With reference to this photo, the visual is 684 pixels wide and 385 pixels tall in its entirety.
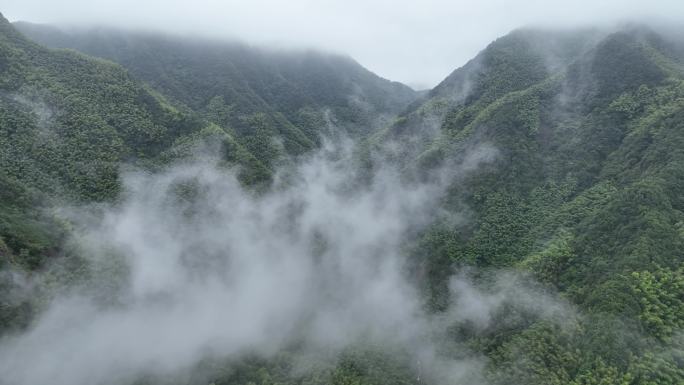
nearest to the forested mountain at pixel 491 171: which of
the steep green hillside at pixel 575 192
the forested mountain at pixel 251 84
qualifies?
the steep green hillside at pixel 575 192

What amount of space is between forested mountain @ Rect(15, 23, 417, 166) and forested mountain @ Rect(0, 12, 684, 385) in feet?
2.78

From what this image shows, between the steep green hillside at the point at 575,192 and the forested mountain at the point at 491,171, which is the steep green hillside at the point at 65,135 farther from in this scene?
the steep green hillside at the point at 575,192

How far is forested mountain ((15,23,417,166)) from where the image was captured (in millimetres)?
113062

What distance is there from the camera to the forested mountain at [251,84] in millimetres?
113062

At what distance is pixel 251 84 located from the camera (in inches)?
5128

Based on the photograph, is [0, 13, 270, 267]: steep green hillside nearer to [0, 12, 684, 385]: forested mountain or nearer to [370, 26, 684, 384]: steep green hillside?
[0, 12, 684, 385]: forested mountain

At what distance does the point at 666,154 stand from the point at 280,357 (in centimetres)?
5297

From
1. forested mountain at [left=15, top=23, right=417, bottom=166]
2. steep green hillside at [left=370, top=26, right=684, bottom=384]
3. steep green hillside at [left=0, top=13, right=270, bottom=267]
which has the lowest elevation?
steep green hillside at [left=370, top=26, right=684, bottom=384]

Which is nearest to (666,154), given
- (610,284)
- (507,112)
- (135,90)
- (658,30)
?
(610,284)

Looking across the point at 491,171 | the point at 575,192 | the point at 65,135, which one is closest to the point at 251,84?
the point at 65,135

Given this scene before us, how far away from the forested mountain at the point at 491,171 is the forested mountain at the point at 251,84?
847 mm

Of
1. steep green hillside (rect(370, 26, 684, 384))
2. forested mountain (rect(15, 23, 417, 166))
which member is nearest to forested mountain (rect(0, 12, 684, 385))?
Answer: steep green hillside (rect(370, 26, 684, 384))

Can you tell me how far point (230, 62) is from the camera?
133625mm

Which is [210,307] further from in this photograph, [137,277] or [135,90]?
[135,90]
